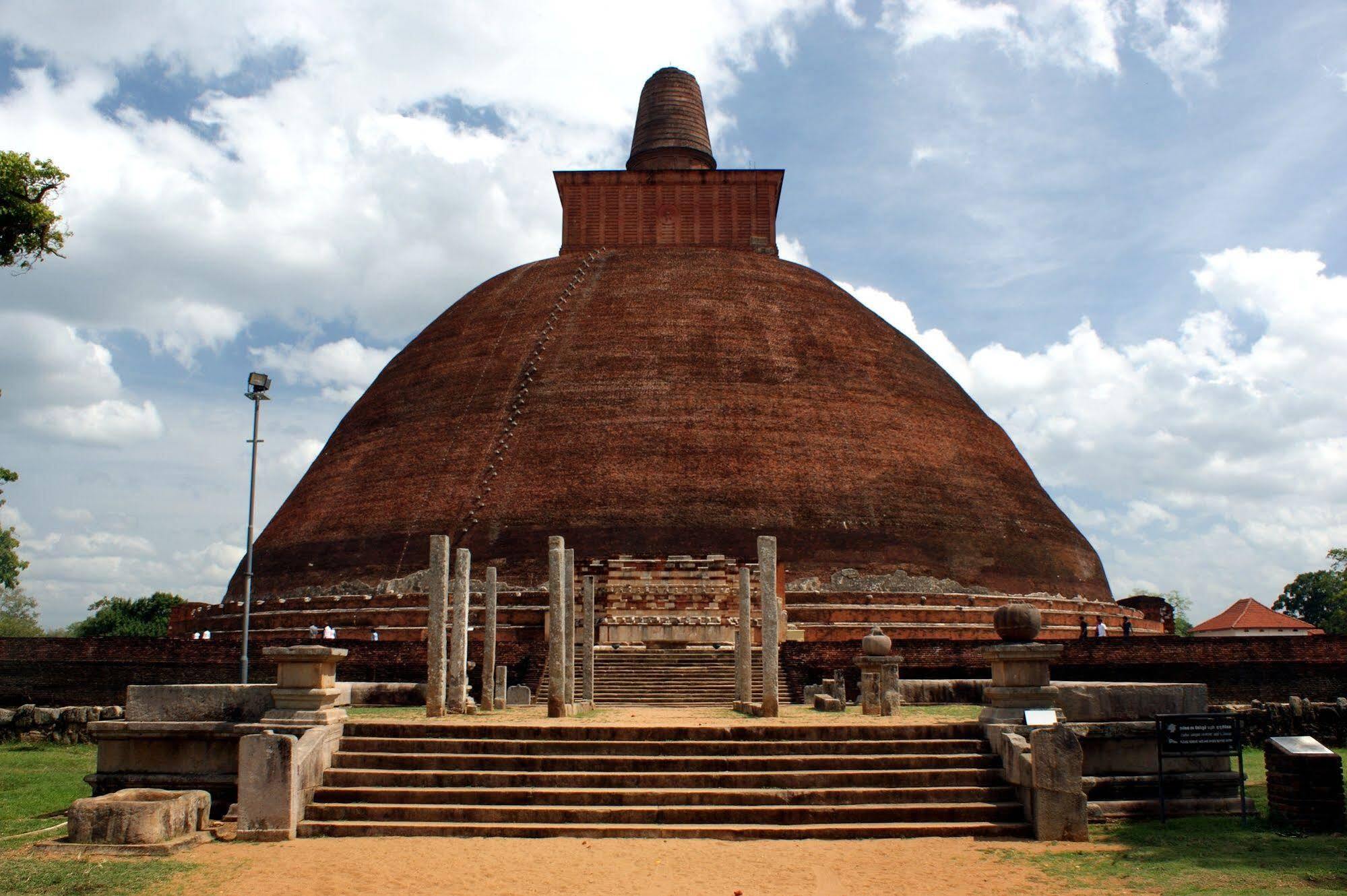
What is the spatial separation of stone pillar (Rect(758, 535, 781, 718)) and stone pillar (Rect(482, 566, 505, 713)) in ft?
11.3

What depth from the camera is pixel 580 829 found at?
7.92 meters

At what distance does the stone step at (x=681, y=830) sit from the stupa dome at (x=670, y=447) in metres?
14.1

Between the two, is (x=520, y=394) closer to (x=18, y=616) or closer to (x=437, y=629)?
(x=437, y=629)

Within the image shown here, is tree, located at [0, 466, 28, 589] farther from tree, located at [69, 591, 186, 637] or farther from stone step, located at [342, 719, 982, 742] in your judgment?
stone step, located at [342, 719, 982, 742]

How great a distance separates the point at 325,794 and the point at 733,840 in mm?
3057

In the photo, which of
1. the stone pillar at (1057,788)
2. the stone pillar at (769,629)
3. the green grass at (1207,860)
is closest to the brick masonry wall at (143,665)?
the stone pillar at (769,629)

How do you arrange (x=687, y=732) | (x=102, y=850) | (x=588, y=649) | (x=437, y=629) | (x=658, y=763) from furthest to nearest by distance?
(x=588, y=649) < (x=437, y=629) < (x=687, y=732) < (x=658, y=763) < (x=102, y=850)

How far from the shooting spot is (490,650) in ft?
45.9

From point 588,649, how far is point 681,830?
6.75m

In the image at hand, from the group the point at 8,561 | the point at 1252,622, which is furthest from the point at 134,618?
the point at 1252,622

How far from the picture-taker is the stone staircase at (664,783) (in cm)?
802

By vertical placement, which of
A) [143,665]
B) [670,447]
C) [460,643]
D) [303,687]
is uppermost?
[670,447]

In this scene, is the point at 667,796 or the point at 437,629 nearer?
the point at 667,796

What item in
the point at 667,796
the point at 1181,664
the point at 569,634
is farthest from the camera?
Result: the point at 1181,664
